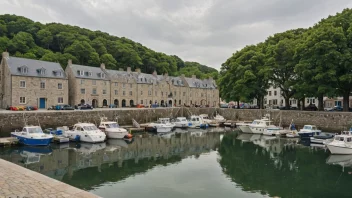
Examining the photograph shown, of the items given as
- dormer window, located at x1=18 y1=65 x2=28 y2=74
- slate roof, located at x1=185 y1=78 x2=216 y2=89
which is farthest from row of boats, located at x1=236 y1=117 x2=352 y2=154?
slate roof, located at x1=185 y1=78 x2=216 y2=89

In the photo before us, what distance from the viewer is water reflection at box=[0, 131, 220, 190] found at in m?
18.0

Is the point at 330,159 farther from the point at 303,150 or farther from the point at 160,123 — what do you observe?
the point at 160,123

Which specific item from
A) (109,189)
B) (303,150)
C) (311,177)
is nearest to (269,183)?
(311,177)

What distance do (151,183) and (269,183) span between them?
7.17 metres

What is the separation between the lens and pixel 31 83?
1842 inches

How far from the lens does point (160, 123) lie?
41906 millimetres

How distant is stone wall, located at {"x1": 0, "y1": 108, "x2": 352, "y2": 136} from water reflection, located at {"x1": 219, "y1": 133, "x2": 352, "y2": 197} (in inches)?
398

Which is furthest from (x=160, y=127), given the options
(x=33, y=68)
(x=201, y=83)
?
(x=201, y=83)

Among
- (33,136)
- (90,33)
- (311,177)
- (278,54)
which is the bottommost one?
(311,177)

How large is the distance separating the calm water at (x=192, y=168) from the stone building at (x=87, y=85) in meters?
26.5

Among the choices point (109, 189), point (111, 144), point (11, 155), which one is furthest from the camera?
point (111, 144)

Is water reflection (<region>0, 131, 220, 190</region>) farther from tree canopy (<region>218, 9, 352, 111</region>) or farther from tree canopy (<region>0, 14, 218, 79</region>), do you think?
tree canopy (<region>0, 14, 218, 79</region>)

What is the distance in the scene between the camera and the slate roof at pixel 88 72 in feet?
178

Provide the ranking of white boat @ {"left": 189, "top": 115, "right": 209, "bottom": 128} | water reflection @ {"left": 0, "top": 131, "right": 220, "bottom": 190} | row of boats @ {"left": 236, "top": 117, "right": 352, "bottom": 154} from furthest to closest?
white boat @ {"left": 189, "top": 115, "right": 209, "bottom": 128}
row of boats @ {"left": 236, "top": 117, "right": 352, "bottom": 154}
water reflection @ {"left": 0, "top": 131, "right": 220, "bottom": 190}
